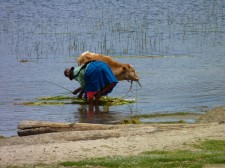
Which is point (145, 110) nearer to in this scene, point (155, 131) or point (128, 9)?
point (155, 131)

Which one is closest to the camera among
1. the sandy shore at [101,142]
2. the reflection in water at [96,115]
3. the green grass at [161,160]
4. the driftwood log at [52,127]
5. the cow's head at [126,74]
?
the green grass at [161,160]

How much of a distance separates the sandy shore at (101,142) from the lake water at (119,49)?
3905 mm

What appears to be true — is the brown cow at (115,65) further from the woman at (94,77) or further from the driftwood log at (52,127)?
the driftwood log at (52,127)

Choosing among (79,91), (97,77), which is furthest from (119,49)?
(97,77)

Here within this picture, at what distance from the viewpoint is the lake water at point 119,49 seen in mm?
18266

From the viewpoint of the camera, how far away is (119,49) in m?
27.3

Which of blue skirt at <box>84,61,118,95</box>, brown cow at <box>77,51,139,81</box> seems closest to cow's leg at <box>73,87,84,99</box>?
blue skirt at <box>84,61,118,95</box>

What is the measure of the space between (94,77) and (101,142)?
648 cm

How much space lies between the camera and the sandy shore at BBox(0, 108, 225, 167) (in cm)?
1036

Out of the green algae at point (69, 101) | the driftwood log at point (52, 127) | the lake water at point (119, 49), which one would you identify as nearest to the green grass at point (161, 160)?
the driftwood log at point (52, 127)

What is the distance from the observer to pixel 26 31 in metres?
32.1

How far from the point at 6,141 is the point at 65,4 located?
2980 centimetres

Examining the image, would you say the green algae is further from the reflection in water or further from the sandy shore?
the sandy shore

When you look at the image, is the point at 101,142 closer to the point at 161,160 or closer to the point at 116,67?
the point at 161,160
